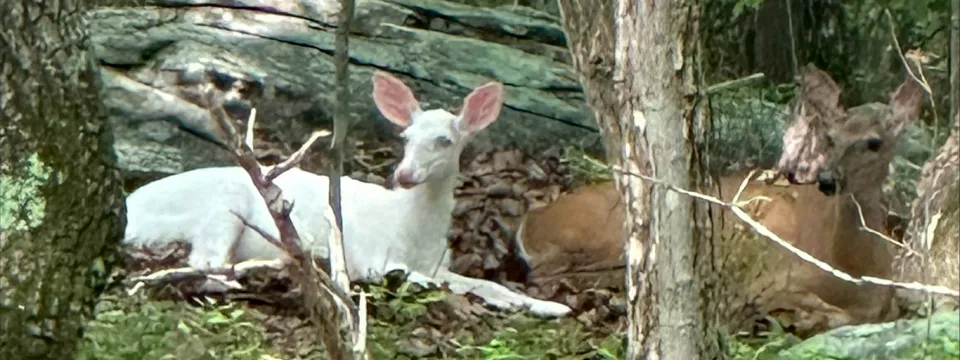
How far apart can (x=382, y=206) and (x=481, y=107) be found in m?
0.34

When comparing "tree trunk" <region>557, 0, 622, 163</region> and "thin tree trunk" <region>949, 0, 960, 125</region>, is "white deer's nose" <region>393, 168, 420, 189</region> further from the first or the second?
"thin tree trunk" <region>949, 0, 960, 125</region>

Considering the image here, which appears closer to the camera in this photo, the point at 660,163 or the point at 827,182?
the point at 660,163

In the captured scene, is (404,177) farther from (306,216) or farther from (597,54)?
(597,54)

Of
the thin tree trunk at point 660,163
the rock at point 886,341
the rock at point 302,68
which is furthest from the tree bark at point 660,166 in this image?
the rock at point 302,68

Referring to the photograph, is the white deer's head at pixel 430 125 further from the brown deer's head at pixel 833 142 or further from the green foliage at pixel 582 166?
the brown deer's head at pixel 833 142

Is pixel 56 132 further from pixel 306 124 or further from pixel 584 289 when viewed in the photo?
pixel 584 289

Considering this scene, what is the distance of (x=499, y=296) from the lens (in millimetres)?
3031

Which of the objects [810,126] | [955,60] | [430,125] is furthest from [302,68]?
[955,60]

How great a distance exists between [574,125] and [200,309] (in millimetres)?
1035

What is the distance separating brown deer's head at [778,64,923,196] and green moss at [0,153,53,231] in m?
1.58

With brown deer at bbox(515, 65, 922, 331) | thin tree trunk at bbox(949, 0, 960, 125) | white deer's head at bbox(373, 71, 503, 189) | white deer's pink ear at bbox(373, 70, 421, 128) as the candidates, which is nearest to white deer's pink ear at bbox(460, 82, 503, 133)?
white deer's head at bbox(373, 71, 503, 189)

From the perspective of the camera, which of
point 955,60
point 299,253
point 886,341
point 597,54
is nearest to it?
point 955,60

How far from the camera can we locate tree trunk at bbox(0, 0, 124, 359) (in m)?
2.35

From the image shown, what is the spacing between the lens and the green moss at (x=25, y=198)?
238 centimetres
